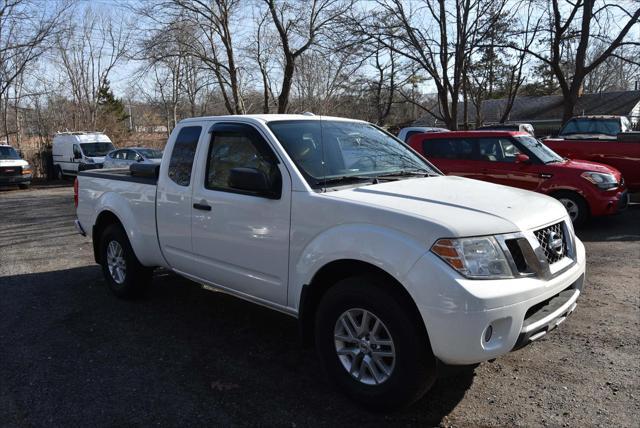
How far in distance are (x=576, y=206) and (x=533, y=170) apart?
3.23ft

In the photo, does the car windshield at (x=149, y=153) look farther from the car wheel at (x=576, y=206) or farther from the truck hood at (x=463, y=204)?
the truck hood at (x=463, y=204)

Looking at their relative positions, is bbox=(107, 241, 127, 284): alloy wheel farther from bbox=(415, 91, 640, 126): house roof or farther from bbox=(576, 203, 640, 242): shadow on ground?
bbox=(415, 91, 640, 126): house roof

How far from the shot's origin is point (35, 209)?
13.7m

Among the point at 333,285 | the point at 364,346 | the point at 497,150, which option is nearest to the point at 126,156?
the point at 497,150

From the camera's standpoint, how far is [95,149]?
Answer: 22609 mm

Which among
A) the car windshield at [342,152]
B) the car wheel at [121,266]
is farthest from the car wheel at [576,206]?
the car wheel at [121,266]

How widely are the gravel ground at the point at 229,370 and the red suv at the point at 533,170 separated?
317 cm

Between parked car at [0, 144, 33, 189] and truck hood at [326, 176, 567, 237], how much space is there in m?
20.2

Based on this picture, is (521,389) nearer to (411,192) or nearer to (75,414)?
(411,192)

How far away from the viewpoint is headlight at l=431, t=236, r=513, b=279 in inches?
108

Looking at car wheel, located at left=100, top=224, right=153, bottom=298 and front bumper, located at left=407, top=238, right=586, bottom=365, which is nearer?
front bumper, located at left=407, top=238, right=586, bottom=365

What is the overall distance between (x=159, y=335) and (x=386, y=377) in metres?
2.35

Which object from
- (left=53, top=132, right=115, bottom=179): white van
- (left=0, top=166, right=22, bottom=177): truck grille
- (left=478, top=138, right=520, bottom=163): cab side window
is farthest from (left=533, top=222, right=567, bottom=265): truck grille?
(left=53, top=132, right=115, bottom=179): white van

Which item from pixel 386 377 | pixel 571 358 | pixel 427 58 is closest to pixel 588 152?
pixel 571 358
